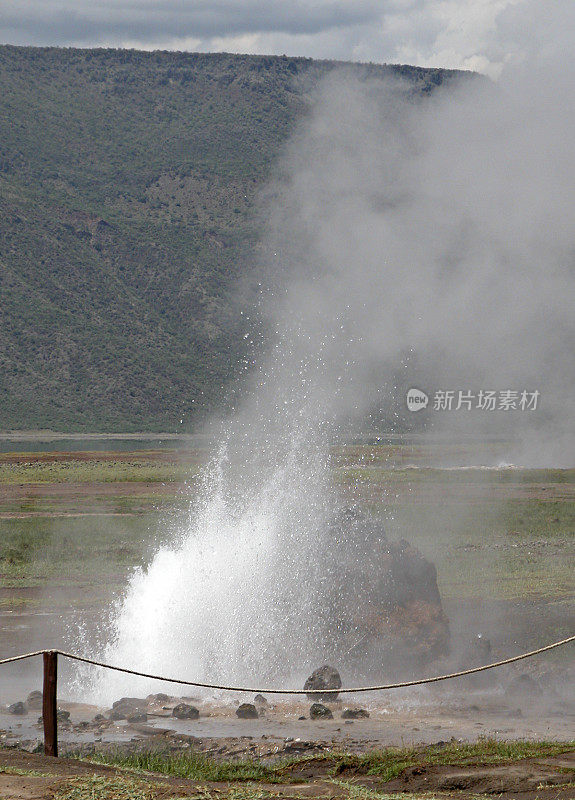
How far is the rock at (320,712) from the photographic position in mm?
10590

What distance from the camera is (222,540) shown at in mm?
15086

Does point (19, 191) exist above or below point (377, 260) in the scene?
above

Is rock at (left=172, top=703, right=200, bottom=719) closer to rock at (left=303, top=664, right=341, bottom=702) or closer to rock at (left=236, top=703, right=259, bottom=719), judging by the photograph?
rock at (left=236, top=703, right=259, bottom=719)

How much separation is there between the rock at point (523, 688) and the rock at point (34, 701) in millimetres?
4650

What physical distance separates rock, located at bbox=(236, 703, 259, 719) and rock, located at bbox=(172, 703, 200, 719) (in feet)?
1.32

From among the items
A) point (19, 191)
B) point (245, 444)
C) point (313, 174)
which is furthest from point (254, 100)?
point (313, 174)

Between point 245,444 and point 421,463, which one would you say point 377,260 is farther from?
point 245,444

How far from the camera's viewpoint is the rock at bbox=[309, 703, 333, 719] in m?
10.6

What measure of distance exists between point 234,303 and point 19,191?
2335cm

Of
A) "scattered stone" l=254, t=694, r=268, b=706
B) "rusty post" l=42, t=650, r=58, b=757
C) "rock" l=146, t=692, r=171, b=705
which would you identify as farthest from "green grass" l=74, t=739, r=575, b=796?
"rock" l=146, t=692, r=171, b=705

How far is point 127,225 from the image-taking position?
358 ft

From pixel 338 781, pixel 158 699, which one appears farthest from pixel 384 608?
pixel 338 781

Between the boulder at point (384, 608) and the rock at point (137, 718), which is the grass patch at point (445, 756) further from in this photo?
the boulder at point (384, 608)

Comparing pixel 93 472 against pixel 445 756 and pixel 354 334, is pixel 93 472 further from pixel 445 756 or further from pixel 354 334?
pixel 445 756
